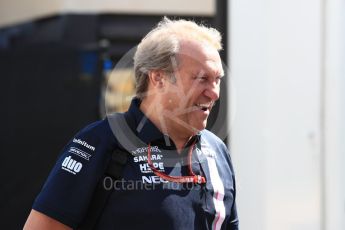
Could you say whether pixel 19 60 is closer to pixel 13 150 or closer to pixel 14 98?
pixel 14 98

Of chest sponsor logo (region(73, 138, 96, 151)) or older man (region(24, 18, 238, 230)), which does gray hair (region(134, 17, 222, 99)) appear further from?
chest sponsor logo (region(73, 138, 96, 151))

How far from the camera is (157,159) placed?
1.82m

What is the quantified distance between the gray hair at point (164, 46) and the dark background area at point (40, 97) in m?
2.19

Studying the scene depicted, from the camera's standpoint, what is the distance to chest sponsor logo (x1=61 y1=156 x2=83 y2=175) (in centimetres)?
171

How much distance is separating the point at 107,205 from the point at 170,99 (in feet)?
1.12

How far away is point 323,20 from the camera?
303cm

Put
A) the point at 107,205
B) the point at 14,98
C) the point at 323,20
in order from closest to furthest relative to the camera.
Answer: the point at 107,205 < the point at 323,20 < the point at 14,98

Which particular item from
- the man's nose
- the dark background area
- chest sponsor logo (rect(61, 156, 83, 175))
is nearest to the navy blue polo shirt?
chest sponsor logo (rect(61, 156, 83, 175))

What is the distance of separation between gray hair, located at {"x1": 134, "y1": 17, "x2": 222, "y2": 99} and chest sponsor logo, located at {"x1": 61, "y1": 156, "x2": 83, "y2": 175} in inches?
11.6

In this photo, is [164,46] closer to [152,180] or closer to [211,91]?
[211,91]

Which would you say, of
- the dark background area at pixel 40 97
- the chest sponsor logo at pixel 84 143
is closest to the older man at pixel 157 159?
the chest sponsor logo at pixel 84 143

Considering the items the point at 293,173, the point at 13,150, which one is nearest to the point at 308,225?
the point at 293,173

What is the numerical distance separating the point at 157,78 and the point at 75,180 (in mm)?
372

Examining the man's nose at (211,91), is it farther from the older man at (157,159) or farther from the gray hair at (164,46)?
the gray hair at (164,46)
